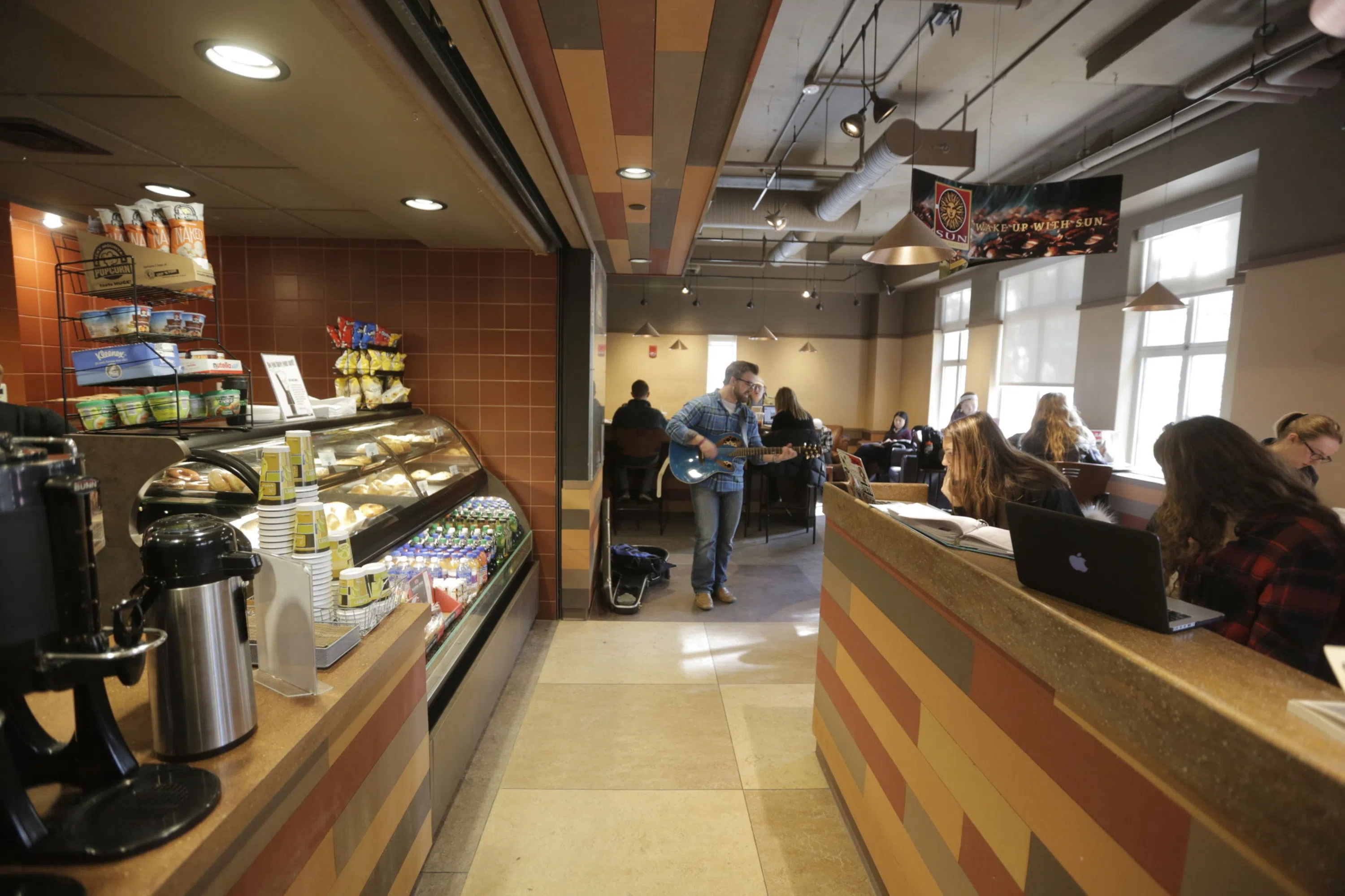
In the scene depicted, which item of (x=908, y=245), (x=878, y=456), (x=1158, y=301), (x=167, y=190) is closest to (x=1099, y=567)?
(x=908, y=245)

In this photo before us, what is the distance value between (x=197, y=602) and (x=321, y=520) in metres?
0.41

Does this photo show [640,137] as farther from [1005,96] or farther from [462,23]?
[1005,96]

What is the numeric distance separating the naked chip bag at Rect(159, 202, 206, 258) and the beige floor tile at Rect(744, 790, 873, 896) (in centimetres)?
282

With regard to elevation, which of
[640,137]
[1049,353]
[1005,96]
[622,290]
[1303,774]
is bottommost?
[1303,774]

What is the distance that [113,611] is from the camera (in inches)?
35.7

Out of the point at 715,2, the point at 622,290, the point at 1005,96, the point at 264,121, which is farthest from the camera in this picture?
the point at 622,290

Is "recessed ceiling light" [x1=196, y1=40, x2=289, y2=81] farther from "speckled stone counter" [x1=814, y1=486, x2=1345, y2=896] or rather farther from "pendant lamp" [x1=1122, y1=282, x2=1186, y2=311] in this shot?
"pendant lamp" [x1=1122, y1=282, x2=1186, y2=311]

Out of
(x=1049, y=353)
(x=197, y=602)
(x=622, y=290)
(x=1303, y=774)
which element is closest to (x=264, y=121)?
(x=197, y=602)

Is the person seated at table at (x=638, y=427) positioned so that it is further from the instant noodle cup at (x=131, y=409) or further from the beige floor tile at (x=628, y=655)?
the instant noodle cup at (x=131, y=409)

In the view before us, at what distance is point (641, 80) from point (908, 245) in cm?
194

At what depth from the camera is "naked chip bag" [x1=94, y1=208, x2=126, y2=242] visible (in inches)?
78.3

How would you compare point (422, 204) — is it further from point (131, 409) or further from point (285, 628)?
point (285, 628)

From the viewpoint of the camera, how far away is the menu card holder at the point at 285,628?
121 cm

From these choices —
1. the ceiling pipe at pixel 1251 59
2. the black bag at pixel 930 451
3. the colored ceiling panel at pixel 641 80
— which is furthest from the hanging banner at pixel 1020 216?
the black bag at pixel 930 451
